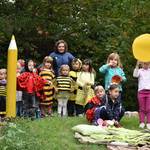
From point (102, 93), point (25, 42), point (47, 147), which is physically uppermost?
point (25, 42)

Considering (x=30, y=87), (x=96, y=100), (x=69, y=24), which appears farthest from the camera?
(x=69, y=24)

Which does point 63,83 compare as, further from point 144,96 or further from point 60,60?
point 144,96

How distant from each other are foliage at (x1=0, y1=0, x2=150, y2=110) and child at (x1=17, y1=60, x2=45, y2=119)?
3813mm

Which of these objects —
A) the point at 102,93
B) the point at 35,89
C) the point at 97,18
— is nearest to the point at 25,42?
the point at 97,18

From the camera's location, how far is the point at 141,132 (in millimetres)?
10961

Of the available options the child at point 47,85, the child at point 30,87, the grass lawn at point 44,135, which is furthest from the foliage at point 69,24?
the grass lawn at point 44,135

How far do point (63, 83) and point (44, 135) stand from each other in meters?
3.25

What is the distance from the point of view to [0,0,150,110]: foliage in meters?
17.0

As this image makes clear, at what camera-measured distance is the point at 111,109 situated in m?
11.7

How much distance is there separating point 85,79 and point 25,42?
4.19 metres

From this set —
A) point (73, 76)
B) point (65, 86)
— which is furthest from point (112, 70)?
point (65, 86)

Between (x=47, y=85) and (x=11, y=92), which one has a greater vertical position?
(x=47, y=85)

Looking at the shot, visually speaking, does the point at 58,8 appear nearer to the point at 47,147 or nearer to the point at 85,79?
the point at 85,79

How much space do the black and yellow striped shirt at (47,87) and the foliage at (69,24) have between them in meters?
3.52
